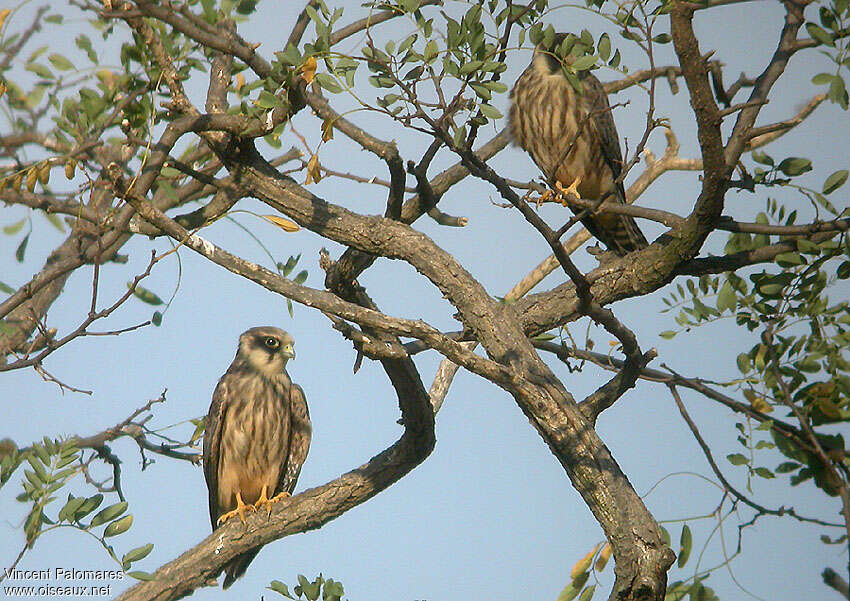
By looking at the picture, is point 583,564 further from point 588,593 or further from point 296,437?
point 296,437

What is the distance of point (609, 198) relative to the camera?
15.8 feet

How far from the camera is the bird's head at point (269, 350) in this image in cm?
503

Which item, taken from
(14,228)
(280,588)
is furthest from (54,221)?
(280,588)

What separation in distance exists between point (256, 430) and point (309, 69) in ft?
8.55

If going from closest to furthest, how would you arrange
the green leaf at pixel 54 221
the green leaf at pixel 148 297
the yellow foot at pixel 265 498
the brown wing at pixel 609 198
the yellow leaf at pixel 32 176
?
1. the yellow leaf at pixel 32 176
2. the green leaf at pixel 54 221
3. the green leaf at pixel 148 297
4. the brown wing at pixel 609 198
5. the yellow foot at pixel 265 498

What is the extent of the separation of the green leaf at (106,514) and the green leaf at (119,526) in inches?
1.0

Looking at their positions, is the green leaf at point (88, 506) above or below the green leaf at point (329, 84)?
below

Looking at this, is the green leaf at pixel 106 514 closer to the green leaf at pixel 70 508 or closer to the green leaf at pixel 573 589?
the green leaf at pixel 70 508

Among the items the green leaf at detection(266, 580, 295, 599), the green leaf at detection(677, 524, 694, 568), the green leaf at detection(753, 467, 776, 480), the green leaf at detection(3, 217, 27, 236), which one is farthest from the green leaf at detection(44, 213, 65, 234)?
the green leaf at detection(753, 467, 776, 480)

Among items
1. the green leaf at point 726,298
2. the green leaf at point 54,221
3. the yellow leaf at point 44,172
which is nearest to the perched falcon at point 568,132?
the green leaf at point 726,298

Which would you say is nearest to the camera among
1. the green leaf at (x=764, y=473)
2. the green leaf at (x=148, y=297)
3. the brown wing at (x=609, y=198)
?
the green leaf at (x=764, y=473)

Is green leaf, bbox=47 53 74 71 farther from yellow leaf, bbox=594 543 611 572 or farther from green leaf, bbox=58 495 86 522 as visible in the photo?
yellow leaf, bbox=594 543 611 572

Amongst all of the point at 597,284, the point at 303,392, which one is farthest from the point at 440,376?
the point at 597,284

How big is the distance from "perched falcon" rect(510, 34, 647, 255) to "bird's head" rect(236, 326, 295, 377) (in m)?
1.73
